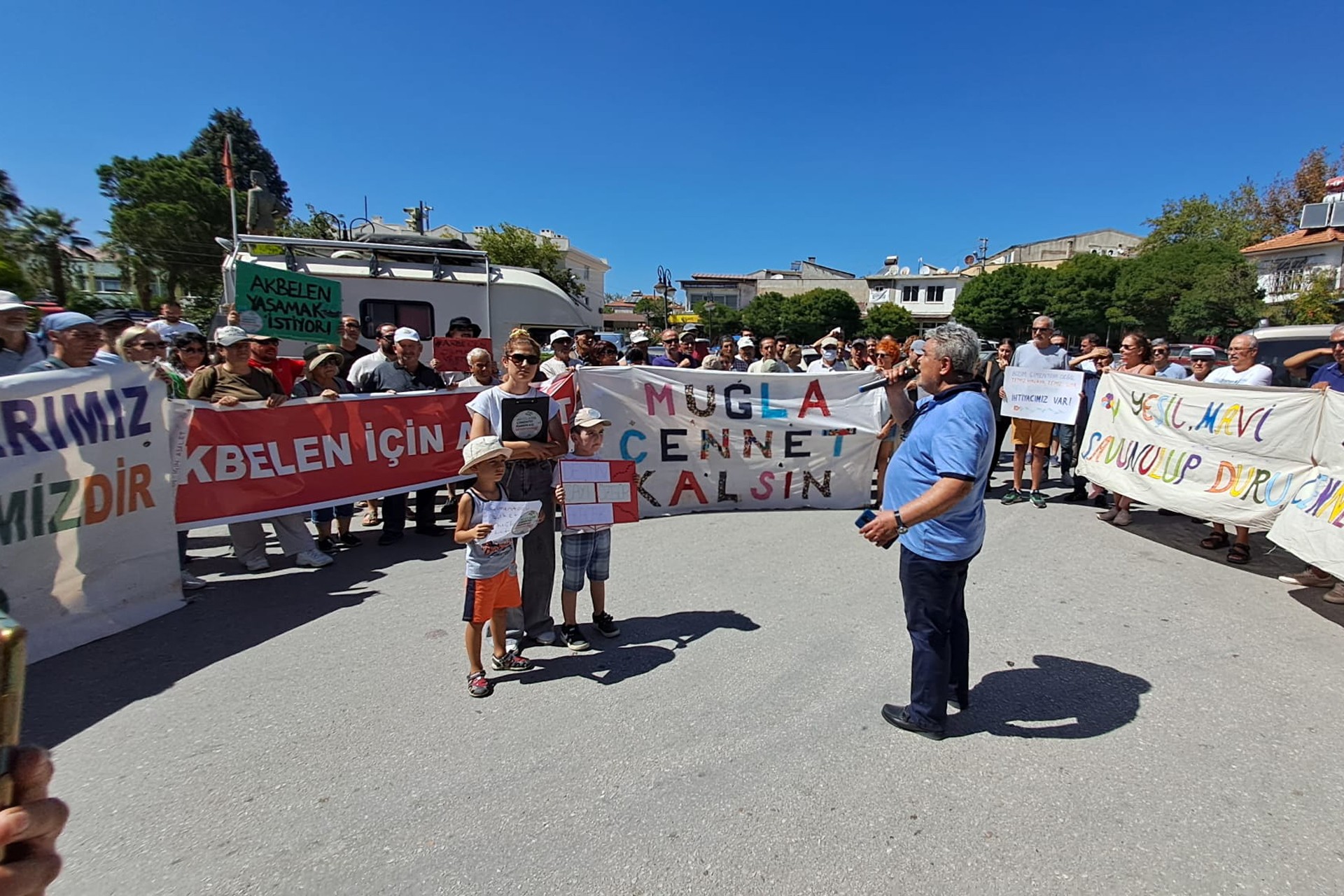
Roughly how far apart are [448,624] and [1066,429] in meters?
8.04

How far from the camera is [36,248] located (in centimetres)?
3100

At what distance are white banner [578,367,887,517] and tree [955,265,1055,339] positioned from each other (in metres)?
47.4

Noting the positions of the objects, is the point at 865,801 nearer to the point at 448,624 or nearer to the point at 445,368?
the point at 448,624

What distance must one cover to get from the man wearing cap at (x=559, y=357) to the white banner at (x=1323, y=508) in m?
5.94

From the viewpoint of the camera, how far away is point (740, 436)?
23.1 ft

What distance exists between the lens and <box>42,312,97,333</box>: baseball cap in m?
4.15

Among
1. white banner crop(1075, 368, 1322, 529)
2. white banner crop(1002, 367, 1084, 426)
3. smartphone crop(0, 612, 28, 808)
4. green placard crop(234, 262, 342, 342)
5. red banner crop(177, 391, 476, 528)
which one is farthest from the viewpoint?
green placard crop(234, 262, 342, 342)

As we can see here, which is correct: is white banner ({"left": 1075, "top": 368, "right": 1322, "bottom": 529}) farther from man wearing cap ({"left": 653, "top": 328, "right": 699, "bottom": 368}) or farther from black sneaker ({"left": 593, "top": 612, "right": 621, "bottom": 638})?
black sneaker ({"left": 593, "top": 612, "right": 621, "bottom": 638})

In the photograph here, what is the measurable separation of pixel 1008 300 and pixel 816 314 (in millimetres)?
15287

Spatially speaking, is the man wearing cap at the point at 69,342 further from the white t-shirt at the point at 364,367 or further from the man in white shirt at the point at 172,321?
the man in white shirt at the point at 172,321

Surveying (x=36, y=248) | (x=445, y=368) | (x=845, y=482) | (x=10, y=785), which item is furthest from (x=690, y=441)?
(x=36, y=248)

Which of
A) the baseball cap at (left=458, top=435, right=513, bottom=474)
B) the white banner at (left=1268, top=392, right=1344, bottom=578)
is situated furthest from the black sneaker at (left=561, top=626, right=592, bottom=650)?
the white banner at (left=1268, top=392, right=1344, bottom=578)

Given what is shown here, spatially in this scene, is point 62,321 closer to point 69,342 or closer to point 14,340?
point 69,342

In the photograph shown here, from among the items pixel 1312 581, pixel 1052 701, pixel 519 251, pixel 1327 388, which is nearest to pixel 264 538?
pixel 1052 701
